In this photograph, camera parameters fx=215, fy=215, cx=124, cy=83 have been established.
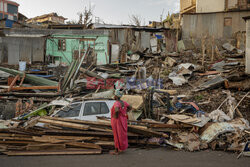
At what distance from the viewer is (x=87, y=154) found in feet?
18.4

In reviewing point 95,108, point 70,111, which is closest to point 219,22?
point 95,108

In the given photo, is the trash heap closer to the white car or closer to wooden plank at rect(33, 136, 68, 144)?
wooden plank at rect(33, 136, 68, 144)

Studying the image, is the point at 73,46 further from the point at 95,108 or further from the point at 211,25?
the point at 95,108

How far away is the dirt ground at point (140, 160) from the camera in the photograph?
496 cm

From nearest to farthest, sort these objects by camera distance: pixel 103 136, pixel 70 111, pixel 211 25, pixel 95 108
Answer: pixel 103 136, pixel 95 108, pixel 70 111, pixel 211 25

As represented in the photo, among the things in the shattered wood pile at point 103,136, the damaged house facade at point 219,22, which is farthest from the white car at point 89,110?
the damaged house facade at point 219,22

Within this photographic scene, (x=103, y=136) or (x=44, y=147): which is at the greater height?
(x=103, y=136)

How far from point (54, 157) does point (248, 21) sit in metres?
11.1


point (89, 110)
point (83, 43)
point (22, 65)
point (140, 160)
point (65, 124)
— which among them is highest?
point (83, 43)

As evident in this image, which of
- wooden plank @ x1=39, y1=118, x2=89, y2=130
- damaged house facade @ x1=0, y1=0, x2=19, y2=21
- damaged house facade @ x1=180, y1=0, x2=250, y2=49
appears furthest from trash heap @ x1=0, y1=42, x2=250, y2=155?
damaged house facade @ x1=0, y1=0, x2=19, y2=21

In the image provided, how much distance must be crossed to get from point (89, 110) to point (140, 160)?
273cm

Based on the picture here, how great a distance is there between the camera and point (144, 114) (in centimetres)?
856

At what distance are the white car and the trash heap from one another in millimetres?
501

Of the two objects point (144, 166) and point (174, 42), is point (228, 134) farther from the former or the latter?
point (174, 42)
